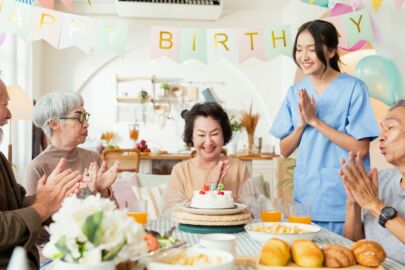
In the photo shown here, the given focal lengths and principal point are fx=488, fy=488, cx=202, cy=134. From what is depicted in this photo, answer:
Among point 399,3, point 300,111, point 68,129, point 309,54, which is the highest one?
point 399,3

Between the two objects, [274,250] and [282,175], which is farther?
[282,175]

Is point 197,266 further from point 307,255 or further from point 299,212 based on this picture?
point 299,212

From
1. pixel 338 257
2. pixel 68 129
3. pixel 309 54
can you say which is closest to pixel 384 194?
pixel 338 257

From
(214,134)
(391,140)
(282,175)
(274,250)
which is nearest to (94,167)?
(214,134)

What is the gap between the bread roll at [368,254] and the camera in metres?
1.12

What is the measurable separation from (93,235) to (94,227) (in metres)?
0.02

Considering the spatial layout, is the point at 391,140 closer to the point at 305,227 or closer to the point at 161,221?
the point at 305,227

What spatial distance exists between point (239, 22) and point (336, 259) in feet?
19.4

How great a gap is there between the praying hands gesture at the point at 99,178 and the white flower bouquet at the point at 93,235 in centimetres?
94

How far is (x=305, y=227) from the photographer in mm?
1547

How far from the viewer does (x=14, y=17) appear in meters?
2.84

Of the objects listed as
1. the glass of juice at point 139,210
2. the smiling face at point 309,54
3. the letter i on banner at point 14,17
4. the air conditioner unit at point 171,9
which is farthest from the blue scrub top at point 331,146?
the air conditioner unit at point 171,9

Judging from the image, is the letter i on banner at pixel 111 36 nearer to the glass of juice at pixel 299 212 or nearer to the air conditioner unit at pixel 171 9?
the glass of juice at pixel 299 212

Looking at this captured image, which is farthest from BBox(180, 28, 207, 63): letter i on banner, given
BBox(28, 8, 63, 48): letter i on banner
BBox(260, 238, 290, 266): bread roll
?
BBox(260, 238, 290, 266): bread roll
